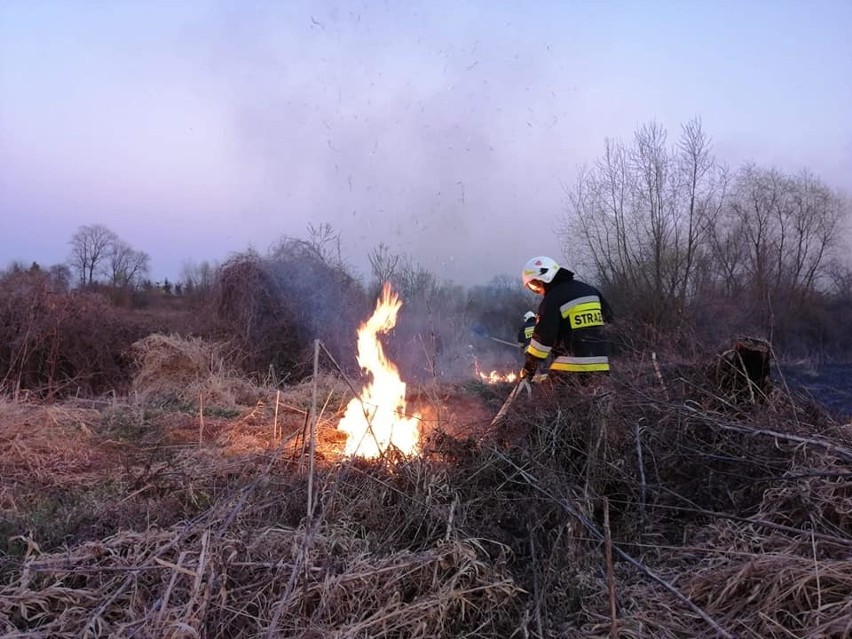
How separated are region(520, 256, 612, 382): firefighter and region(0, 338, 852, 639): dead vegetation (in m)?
0.34

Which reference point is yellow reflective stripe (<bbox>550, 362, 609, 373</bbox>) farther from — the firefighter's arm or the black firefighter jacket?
the firefighter's arm

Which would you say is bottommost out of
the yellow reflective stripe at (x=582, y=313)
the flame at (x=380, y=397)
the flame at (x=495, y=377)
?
the flame at (x=495, y=377)

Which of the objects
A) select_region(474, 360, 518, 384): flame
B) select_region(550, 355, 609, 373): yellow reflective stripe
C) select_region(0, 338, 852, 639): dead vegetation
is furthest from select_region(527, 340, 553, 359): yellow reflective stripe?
select_region(474, 360, 518, 384): flame

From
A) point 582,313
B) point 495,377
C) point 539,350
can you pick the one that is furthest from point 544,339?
point 495,377

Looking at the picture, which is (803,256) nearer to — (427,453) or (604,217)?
(604,217)

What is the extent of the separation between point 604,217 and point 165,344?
1313cm

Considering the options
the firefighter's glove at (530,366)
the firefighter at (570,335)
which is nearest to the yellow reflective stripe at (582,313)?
the firefighter at (570,335)

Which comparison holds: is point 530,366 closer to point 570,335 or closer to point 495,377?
point 570,335

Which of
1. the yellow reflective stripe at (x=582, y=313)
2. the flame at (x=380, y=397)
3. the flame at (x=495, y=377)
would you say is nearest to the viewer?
the flame at (x=380, y=397)

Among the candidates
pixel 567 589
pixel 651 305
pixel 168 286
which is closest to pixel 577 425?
pixel 567 589

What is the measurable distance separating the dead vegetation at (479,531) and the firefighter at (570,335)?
0.34 m

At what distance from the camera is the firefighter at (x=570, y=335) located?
5441 mm

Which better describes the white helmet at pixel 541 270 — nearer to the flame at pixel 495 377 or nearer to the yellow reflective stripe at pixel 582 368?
the yellow reflective stripe at pixel 582 368

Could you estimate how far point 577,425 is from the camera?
15.0ft
